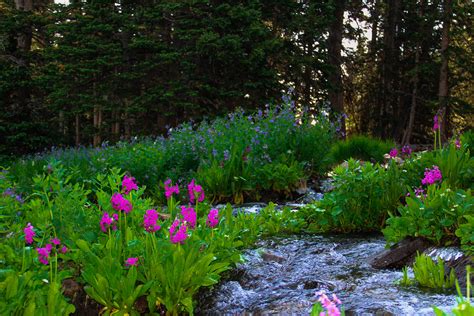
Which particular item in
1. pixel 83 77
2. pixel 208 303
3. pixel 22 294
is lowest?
pixel 208 303

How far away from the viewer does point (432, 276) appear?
3.35 metres

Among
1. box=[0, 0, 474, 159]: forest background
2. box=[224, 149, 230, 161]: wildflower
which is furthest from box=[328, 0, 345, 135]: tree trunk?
box=[224, 149, 230, 161]: wildflower

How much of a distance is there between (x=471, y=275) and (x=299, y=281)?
1.19 meters

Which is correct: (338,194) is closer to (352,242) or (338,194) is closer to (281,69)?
(352,242)

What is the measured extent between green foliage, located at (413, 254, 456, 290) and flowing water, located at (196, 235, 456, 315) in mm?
122

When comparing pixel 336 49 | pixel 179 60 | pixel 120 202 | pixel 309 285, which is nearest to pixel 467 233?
pixel 309 285

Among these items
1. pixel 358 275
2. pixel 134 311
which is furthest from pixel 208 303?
pixel 358 275

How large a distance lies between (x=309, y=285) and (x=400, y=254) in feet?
3.08

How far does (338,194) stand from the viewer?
5234 millimetres

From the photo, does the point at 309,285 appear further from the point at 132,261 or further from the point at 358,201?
the point at 358,201

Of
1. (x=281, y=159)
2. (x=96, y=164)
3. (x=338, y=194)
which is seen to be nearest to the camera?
(x=338, y=194)

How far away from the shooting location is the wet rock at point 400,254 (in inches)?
157

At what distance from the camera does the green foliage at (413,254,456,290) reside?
10.9ft

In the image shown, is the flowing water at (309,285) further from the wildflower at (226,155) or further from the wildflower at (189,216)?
the wildflower at (226,155)
